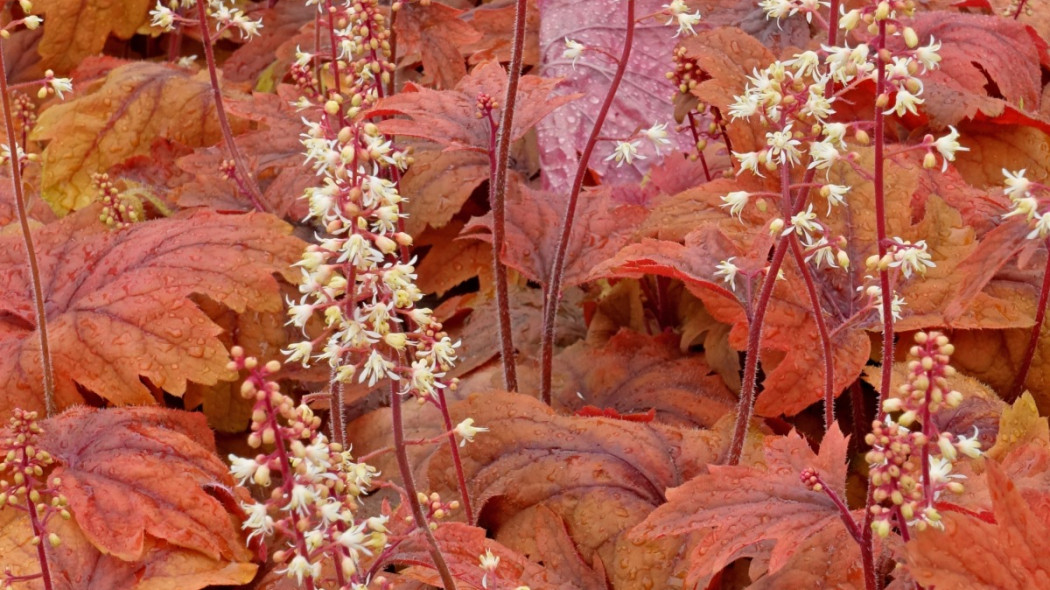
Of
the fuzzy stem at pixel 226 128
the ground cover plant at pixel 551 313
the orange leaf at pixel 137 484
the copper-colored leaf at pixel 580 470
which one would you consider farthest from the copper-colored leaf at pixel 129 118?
the copper-colored leaf at pixel 580 470

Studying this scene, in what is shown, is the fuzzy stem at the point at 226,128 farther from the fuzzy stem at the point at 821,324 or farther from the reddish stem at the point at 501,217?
the fuzzy stem at the point at 821,324

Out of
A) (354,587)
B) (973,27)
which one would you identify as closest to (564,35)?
(973,27)

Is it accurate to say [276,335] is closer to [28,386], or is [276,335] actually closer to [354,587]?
[28,386]

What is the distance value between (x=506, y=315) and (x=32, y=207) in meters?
1.73

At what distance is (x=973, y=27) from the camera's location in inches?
122

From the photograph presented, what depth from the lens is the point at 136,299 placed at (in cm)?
273

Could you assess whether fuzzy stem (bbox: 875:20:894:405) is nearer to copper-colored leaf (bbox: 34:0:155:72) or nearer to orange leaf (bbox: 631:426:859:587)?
orange leaf (bbox: 631:426:859:587)

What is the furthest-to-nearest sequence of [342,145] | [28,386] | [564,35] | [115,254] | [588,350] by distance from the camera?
[564,35] → [588,350] → [115,254] → [28,386] → [342,145]

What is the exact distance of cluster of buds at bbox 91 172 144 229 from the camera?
303 cm

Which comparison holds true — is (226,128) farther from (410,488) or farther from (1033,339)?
(1033,339)

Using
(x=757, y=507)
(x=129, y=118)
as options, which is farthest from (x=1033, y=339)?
(x=129, y=118)

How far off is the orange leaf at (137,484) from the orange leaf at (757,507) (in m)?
0.96

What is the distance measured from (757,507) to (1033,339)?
1.06 meters

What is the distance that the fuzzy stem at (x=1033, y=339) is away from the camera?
2.44 m
